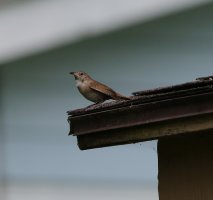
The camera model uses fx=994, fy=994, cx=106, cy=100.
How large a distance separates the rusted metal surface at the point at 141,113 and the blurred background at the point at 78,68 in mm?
2653

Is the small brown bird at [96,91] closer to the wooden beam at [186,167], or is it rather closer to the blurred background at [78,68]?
the wooden beam at [186,167]

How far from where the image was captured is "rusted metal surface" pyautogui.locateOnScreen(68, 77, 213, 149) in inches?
136

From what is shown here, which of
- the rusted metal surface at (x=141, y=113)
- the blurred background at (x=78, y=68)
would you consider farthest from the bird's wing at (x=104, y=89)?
the blurred background at (x=78, y=68)

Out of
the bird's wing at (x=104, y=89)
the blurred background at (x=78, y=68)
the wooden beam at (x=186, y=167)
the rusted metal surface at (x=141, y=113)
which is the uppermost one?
the blurred background at (x=78, y=68)

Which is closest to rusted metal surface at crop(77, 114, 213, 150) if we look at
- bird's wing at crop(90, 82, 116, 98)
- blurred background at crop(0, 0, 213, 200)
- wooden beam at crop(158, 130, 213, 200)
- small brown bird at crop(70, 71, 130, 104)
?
wooden beam at crop(158, 130, 213, 200)

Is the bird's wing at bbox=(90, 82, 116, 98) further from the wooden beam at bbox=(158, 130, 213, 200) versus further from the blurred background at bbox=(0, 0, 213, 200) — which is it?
the blurred background at bbox=(0, 0, 213, 200)

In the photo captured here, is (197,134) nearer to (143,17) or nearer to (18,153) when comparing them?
(143,17)

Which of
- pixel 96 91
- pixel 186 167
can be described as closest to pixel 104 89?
pixel 96 91

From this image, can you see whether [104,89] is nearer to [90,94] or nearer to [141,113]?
[90,94]

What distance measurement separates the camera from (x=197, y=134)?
375 cm

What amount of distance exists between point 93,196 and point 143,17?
4.20 ft

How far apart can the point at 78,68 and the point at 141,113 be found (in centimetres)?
313

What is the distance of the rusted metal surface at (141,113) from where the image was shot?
347 cm

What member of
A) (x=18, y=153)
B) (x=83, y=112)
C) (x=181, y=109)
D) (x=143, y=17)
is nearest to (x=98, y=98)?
(x=83, y=112)
